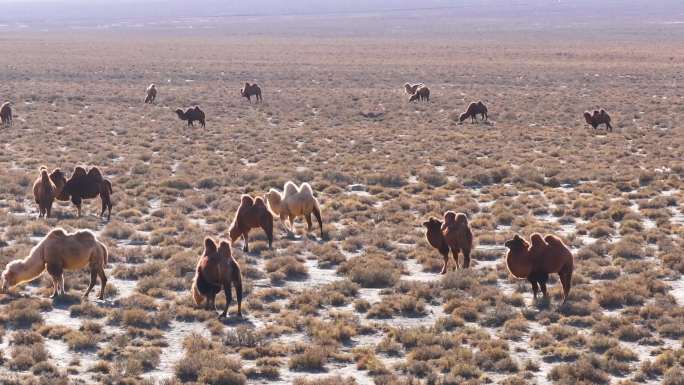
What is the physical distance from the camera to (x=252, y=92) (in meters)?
53.8

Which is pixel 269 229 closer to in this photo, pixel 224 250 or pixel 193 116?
pixel 224 250

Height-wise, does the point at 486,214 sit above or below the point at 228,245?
below

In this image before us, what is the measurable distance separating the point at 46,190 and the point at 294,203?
5.81 meters

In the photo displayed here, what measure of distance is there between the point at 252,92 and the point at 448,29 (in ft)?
436

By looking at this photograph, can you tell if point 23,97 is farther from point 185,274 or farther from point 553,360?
point 553,360

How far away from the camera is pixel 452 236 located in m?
16.5

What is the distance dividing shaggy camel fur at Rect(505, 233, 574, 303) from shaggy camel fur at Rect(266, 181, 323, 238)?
19.5 ft

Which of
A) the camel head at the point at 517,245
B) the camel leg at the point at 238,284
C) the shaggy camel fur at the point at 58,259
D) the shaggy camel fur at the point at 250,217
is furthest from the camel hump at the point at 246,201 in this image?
the camel head at the point at 517,245

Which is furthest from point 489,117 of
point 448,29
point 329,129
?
point 448,29

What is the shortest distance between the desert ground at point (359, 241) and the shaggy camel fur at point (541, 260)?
0.44 meters

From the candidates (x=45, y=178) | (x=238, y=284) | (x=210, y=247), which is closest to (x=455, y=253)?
(x=238, y=284)

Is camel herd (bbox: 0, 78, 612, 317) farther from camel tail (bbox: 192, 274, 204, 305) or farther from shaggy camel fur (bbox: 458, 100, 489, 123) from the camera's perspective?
shaggy camel fur (bbox: 458, 100, 489, 123)

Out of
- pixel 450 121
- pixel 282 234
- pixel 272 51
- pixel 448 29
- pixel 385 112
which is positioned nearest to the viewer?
pixel 282 234

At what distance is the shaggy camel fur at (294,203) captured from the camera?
19.5 meters
